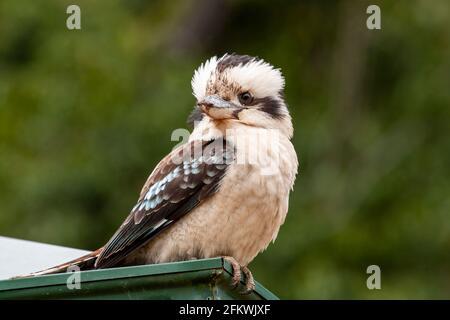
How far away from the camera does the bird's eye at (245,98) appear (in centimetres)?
527

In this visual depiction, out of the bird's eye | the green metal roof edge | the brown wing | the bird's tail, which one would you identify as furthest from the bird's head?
the green metal roof edge

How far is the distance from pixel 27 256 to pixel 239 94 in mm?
1177

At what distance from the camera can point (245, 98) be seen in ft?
17.3

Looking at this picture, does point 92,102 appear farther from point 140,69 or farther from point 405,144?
point 405,144

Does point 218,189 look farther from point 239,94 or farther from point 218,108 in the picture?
point 239,94

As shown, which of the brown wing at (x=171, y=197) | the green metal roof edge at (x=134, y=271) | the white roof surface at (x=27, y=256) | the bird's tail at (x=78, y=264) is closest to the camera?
the green metal roof edge at (x=134, y=271)

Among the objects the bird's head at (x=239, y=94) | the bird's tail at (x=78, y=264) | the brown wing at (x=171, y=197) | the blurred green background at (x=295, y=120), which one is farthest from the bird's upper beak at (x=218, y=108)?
the blurred green background at (x=295, y=120)

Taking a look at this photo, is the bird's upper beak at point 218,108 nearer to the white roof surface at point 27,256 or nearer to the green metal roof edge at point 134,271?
the white roof surface at point 27,256

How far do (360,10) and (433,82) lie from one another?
1232mm

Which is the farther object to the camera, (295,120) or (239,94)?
(295,120)

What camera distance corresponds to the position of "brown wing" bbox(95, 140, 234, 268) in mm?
4914

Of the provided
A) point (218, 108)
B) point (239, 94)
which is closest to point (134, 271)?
point (218, 108)

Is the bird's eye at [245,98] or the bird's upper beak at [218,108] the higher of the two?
the bird's eye at [245,98]

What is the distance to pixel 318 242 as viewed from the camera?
361 inches
